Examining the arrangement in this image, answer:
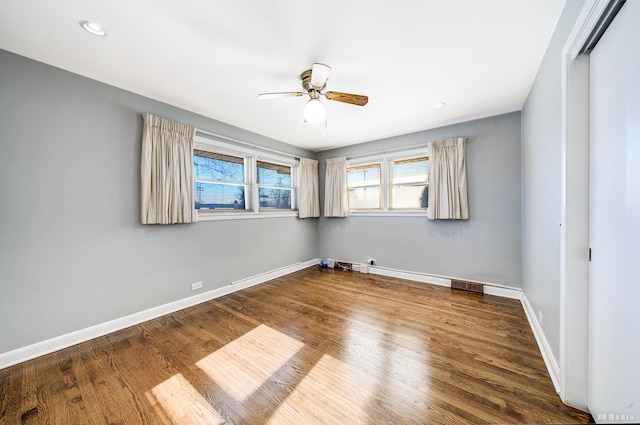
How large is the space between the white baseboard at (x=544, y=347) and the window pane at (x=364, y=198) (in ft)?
8.53

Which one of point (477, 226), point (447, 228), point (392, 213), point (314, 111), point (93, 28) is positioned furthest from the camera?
point (392, 213)

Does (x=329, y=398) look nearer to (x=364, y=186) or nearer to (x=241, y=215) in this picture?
(x=241, y=215)

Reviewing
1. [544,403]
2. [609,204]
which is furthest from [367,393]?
[609,204]

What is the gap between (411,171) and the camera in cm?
404

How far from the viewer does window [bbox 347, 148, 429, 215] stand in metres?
3.94

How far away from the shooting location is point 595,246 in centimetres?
126

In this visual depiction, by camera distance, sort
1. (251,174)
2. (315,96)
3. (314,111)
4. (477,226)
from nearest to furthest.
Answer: (314,111) < (315,96) < (477,226) < (251,174)

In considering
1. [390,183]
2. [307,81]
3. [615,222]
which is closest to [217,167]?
[307,81]

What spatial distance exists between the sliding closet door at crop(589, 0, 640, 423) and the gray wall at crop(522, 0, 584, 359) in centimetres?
29

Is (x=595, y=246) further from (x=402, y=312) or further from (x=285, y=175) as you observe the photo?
(x=285, y=175)

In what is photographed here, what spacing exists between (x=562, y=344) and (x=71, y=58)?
4.35m

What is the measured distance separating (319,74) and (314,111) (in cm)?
30

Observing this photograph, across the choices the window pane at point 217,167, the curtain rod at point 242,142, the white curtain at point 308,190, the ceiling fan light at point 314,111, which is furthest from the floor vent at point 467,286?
the window pane at point 217,167

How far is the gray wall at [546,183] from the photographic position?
1551 millimetres
